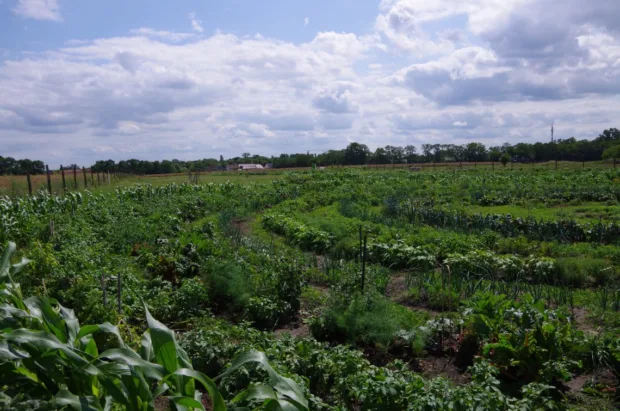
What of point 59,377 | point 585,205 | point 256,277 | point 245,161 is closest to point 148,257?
point 256,277

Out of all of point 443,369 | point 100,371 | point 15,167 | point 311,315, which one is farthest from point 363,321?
point 15,167

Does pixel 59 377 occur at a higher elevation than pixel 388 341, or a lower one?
higher

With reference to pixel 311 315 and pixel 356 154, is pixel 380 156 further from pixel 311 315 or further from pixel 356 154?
pixel 311 315

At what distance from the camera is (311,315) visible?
7262 mm

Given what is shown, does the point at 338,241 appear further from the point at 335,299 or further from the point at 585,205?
the point at 585,205

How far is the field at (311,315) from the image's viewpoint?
2.56 meters

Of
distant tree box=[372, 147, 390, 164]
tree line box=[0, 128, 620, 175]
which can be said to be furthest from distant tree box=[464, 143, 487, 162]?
distant tree box=[372, 147, 390, 164]

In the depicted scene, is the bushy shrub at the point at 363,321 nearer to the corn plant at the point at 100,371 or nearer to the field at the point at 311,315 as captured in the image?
the field at the point at 311,315

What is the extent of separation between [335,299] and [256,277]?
175 cm

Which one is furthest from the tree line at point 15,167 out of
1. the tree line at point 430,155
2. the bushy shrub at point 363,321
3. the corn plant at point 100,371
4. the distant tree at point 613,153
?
the distant tree at point 613,153

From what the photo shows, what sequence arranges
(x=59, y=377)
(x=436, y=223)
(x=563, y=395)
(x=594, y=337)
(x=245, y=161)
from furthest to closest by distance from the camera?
(x=245, y=161) → (x=436, y=223) → (x=594, y=337) → (x=563, y=395) → (x=59, y=377)

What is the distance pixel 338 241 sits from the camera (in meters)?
12.1

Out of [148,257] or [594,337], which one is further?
[148,257]

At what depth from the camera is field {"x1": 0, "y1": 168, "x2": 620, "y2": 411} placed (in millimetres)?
2557
